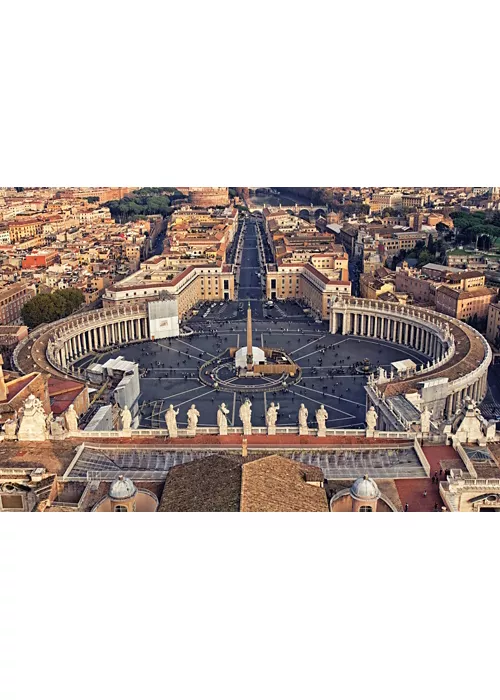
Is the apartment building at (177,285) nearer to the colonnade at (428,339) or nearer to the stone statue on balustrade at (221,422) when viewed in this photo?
the colonnade at (428,339)

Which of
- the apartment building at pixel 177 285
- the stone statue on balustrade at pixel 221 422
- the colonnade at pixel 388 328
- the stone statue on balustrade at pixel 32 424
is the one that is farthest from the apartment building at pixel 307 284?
the stone statue on balustrade at pixel 32 424

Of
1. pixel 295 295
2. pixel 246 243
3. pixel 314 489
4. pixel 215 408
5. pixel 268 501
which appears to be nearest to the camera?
pixel 268 501

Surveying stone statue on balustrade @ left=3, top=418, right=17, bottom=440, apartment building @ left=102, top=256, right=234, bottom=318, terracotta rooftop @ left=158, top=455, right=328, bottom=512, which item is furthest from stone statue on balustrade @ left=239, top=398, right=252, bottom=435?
apartment building @ left=102, top=256, right=234, bottom=318

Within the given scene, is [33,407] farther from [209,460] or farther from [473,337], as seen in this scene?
[473,337]

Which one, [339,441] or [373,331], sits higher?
[339,441]

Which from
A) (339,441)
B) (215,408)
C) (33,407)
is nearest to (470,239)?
(215,408)
